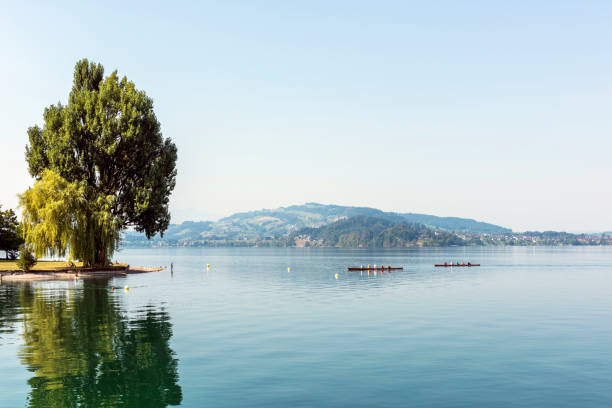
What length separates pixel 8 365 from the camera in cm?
2577

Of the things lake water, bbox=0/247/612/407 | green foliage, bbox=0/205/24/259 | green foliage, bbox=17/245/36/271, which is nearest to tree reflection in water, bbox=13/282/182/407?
lake water, bbox=0/247/612/407

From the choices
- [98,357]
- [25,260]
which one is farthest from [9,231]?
[98,357]

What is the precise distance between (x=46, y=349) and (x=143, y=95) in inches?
2710

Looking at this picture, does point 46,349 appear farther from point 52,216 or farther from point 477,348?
point 52,216

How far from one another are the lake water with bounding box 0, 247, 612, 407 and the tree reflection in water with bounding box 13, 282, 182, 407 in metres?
0.09

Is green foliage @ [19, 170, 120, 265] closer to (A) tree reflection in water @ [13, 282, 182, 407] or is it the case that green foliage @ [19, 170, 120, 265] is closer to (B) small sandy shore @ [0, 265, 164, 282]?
(B) small sandy shore @ [0, 265, 164, 282]

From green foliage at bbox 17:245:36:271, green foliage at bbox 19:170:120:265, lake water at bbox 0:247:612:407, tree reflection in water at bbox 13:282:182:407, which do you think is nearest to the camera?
tree reflection in water at bbox 13:282:182:407

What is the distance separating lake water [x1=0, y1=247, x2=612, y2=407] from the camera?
2077 centimetres

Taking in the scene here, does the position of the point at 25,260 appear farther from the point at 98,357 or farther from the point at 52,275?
the point at 98,357

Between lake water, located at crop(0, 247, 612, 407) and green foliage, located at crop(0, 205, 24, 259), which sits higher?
green foliage, located at crop(0, 205, 24, 259)

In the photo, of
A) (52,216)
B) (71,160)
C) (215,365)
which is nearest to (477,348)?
(215,365)

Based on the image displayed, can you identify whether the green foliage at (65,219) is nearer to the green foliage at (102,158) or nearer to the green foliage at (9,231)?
the green foliage at (102,158)

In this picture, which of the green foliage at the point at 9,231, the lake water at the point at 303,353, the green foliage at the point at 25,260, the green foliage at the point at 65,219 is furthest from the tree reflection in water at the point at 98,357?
the green foliage at the point at 9,231

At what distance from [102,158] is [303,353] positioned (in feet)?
226
